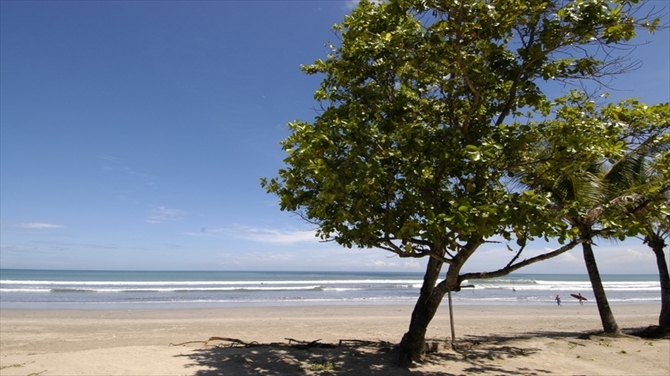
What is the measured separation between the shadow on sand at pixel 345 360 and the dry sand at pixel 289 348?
18 mm

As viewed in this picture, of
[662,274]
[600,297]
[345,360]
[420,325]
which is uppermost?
[662,274]

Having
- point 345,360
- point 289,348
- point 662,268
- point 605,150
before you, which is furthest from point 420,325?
point 662,268

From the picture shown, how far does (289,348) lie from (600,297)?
8.54m

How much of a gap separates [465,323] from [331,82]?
13.6 metres

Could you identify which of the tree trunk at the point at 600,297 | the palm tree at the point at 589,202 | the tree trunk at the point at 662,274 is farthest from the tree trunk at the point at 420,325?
the tree trunk at the point at 662,274

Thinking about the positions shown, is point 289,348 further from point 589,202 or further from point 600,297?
point 600,297

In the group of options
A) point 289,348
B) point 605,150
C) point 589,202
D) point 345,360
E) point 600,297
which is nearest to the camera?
point 605,150

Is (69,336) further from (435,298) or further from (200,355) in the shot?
(435,298)

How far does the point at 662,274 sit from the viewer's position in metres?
12.7

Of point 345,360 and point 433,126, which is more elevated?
point 433,126

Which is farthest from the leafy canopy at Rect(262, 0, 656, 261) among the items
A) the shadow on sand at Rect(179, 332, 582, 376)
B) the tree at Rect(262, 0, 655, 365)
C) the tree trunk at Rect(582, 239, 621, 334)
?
the tree trunk at Rect(582, 239, 621, 334)

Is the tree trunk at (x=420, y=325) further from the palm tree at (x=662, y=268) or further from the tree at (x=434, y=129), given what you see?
the palm tree at (x=662, y=268)

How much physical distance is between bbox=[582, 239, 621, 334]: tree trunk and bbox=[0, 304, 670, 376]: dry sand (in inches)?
24.4

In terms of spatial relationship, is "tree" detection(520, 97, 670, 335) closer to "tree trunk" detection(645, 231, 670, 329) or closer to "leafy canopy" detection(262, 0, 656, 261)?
"leafy canopy" detection(262, 0, 656, 261)
